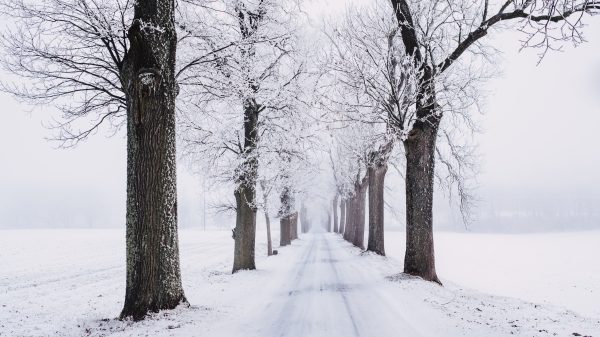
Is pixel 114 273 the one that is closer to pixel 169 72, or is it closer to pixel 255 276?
pixel 255 276

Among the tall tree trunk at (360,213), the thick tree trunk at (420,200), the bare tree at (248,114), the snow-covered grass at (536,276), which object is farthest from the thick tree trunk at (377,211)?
the thick tree trunk at (420,200)

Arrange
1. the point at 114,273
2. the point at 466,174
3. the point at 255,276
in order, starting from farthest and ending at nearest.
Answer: the point at 114,273 < the point at 466,174 < the point at 255,276

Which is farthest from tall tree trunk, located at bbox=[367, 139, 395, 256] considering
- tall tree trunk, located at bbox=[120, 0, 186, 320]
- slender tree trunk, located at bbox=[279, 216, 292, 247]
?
tall tree trunk, located at bbox=[120, 0, 186, 320]

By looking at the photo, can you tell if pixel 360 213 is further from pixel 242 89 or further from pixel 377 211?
pixel 242 89

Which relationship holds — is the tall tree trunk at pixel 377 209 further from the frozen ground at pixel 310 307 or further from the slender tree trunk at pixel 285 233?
the slender tree trunk at pixel 285 233

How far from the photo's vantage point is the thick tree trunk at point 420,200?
36.9ft

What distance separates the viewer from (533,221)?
156375mm

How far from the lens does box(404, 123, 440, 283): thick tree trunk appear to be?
11250 mm

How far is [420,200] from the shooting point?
447 inches

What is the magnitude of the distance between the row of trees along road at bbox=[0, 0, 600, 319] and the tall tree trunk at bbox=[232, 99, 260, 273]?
0.05m

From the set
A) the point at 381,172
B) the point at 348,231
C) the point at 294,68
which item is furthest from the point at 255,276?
the point at 348,231

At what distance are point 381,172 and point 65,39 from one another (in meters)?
15.7

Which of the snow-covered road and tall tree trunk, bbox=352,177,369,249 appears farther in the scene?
tall tree trunk, bbox=352,177,369,249

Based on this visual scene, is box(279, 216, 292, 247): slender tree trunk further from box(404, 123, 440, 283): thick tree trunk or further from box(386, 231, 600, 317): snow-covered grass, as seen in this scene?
box(404, 123, 440, 283): thick tree trunk
